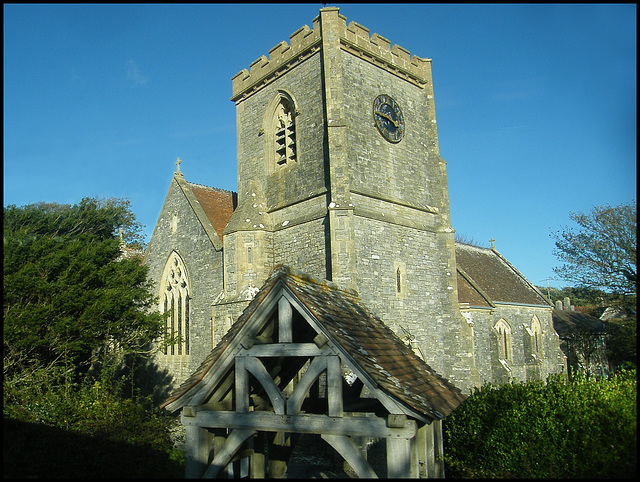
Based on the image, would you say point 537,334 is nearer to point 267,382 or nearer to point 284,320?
point 284,320

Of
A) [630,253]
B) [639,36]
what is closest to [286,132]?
[639,36]

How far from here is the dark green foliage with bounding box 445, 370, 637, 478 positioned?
6.13 m

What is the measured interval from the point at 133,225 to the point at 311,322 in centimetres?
3347

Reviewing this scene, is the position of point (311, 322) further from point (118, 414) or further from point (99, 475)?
point (118, 414)

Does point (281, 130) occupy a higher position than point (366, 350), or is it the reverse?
point (281, 130)

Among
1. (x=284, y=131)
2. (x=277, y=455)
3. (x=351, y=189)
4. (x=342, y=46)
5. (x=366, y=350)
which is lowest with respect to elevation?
(x=277, y=455)

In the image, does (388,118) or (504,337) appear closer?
(388,118)

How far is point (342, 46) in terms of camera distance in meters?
15.9

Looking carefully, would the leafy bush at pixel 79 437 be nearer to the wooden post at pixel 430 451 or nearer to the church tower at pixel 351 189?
the wooden post at pixel 430 451

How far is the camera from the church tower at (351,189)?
1488 cm

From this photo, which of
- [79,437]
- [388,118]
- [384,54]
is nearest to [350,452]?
[79,437]

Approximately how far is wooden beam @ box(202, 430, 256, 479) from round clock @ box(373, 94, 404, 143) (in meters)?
13.0

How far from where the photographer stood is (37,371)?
37.6ft

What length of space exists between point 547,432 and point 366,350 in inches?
138
